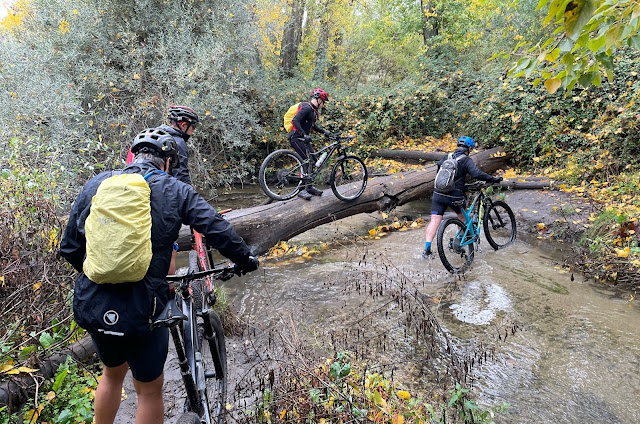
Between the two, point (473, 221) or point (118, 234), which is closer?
point (118, 234)

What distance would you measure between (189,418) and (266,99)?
42.7 ft

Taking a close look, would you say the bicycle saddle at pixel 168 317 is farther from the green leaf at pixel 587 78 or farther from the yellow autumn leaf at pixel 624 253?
the yellow autumn leaf at pixel 624 253

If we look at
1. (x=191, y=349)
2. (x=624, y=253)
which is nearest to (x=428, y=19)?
(x=624, y=253)

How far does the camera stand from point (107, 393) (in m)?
2.40

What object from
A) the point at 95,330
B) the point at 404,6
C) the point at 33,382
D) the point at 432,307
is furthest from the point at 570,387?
the point at 404,6

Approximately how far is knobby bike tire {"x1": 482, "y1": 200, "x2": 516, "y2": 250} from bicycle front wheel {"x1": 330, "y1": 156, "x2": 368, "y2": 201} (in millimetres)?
2323

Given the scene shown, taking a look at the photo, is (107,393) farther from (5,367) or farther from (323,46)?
(323,46)

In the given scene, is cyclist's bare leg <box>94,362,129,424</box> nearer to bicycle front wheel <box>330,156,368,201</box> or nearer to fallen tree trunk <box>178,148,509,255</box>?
fallen tree trunk <box>178,148,509,255</box>

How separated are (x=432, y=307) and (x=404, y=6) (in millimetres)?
16738

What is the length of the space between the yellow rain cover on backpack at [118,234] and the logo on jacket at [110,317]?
0.57 feet

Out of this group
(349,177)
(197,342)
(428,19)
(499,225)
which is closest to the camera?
(197,342)

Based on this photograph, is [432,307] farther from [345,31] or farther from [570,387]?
[345,31]

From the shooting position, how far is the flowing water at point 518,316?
3550 mm

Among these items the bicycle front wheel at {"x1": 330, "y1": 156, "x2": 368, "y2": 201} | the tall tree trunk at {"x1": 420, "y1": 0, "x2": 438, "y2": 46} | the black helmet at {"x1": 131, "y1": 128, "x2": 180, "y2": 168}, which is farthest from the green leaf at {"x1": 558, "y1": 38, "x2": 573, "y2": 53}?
the tall tree trunk at {"x1": 420, "y1": 0, "x2": 438, "y2": 46}
